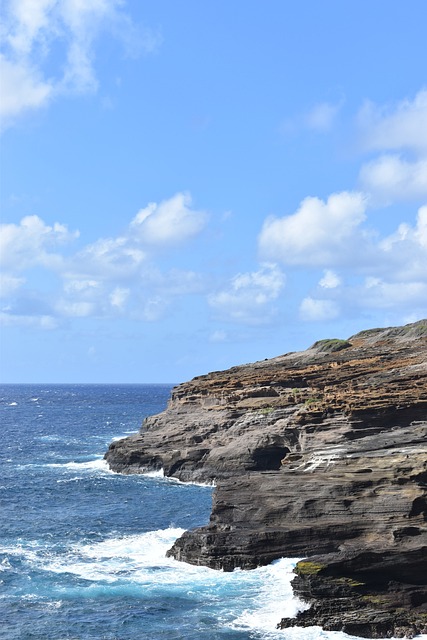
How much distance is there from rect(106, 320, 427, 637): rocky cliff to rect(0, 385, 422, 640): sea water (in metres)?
1.78

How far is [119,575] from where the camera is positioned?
167 ft

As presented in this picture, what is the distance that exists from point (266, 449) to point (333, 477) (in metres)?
28.3

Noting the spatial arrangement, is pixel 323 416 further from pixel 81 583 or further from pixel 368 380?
pixel 81 583

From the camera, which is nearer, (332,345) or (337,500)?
(337,500)

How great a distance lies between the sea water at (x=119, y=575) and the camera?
4228 cm

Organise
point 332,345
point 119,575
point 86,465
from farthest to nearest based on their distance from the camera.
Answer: point 332,345
point 86,465
point 119,575

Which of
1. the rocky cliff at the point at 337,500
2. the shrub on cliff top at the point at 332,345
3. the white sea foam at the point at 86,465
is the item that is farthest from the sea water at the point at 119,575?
the shrub on cliff top at the point at 332,345

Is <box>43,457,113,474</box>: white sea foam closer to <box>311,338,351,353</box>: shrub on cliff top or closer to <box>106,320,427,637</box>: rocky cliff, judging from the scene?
<box>106,320,427,637</box>: rocky cliff

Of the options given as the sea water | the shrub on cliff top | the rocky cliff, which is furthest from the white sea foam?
the shrub on cliff top

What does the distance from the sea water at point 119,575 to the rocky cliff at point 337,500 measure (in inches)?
70.1

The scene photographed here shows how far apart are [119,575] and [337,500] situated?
15699 mm

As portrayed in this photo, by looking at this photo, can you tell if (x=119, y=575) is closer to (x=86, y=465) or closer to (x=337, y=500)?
(x=337, y=500)

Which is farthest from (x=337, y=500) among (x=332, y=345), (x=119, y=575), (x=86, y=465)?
(x=332, y=345)

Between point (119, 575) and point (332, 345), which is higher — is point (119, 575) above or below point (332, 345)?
below
